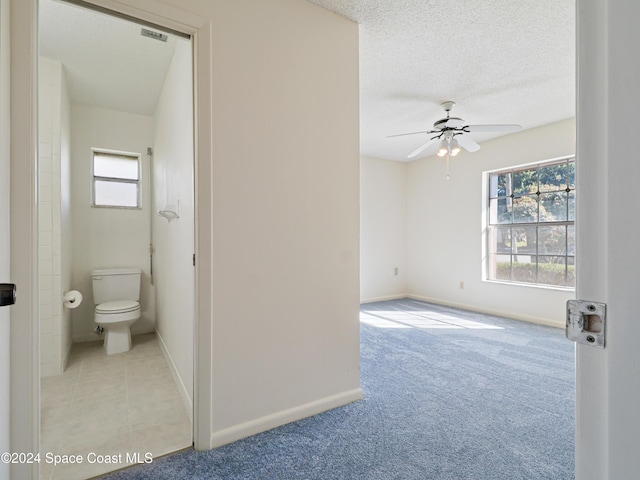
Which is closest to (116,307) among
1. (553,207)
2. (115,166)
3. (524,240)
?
(115,166)

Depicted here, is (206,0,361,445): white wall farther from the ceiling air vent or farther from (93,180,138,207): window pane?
(93,180,138,207): window pane

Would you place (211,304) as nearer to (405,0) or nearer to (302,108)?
(302,108)

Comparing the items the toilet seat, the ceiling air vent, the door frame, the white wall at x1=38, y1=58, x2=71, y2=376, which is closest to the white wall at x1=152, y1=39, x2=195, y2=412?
the ceiling air vent

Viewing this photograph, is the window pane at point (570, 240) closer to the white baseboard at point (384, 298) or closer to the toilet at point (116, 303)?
the white baseboard at point (384, 298)

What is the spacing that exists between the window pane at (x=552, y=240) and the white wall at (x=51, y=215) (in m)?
5.22

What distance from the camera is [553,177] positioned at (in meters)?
4.04

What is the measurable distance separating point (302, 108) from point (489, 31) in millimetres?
1429

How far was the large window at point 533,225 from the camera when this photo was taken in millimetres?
3928

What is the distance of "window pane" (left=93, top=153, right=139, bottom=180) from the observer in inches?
141

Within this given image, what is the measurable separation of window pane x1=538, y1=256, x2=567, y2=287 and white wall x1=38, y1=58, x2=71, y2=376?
522 cm

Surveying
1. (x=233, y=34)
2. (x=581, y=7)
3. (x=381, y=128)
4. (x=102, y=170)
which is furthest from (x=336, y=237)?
(x=102, y=170)
